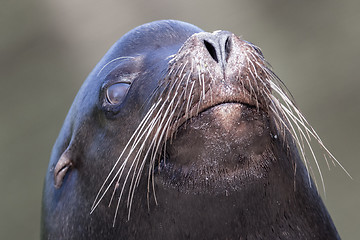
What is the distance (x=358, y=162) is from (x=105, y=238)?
242 inches

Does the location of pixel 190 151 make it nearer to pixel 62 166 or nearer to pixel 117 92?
pixel 117 92

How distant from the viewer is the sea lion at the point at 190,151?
3.12 metres

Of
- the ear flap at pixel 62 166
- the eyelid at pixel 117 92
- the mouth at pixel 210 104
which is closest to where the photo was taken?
the mouth at pixel 210 104

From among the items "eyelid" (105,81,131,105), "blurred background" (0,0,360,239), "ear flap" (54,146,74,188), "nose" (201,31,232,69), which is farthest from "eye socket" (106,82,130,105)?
"blurred background" (0,0,360,239)

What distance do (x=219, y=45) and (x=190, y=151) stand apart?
50cm

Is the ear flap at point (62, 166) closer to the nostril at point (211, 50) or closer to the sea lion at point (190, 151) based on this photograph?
the sea lion at point (190, 151)

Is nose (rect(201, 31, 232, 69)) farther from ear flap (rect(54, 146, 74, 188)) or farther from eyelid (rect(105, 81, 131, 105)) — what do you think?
ear flap (rect(54, 146, 74, 188))

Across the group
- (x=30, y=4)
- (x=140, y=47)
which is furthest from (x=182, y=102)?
(x=30, y=4)

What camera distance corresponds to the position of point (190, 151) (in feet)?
10.3

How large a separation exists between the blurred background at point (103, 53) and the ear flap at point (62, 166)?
5.73m

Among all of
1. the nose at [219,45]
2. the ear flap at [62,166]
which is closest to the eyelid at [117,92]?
the ear flap at [62,166]

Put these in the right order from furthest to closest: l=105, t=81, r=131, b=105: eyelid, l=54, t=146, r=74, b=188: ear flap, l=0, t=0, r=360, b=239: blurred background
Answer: l=0, t=0, r=360, b=239: blurred background → l=54, t=146, r=74, b=188: ear flap → l=105, t=81, r=131, b=105: eyelid

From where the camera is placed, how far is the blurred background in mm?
9648

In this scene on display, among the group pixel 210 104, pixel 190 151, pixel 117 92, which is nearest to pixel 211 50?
pixel 210 104
